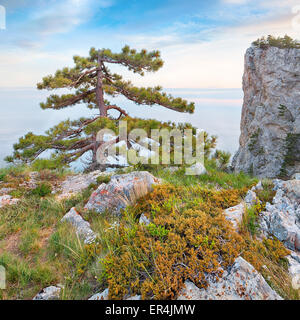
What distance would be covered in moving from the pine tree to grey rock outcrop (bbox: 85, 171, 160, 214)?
2.88 m

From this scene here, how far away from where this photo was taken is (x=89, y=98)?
36.7 ft

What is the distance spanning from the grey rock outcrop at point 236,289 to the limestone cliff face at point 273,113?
459cm

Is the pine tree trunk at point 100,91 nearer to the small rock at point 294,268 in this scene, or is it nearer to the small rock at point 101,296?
the small rock at point 101,296

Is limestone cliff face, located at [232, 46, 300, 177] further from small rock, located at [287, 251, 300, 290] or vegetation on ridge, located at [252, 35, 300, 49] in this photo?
small rock, located at [287, 251, 300, 290]

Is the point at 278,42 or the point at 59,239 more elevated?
the point at 278,42

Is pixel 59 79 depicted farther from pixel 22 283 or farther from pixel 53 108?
pixel 22 283

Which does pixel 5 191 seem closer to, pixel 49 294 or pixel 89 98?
pixel 49 294

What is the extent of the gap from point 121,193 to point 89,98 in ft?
26.9

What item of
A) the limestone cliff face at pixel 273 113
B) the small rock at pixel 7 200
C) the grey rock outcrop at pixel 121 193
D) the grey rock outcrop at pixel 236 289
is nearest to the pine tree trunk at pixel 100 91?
the small rock at pixel 7 200

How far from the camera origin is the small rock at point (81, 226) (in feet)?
11.9

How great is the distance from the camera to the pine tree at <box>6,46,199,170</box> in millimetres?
→ 7848

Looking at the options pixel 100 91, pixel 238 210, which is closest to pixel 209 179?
pixel 238 210

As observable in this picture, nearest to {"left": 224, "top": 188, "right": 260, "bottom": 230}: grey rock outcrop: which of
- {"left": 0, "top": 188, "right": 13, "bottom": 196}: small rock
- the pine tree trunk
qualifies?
{"left": 0, "top": 188, "right": 13, "bottom": 196}: small rock
